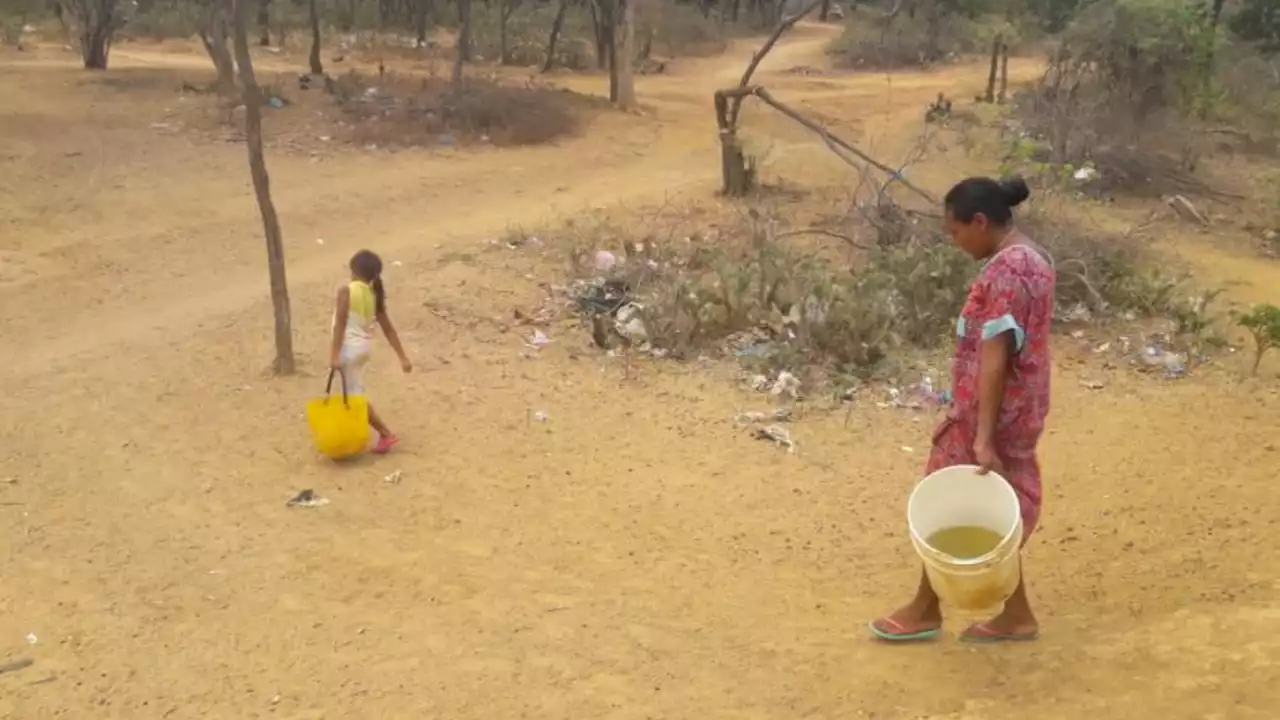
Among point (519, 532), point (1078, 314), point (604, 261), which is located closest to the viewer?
point (519, 532)

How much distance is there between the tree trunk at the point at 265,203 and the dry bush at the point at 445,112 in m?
6.51

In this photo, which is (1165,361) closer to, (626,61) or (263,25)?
(626,61)

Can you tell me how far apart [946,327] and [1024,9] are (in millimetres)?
22442

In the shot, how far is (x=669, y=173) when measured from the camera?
40.2 ft

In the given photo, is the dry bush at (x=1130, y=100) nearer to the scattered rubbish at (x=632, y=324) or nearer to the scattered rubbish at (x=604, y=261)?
the scattered rubbish at (x=604, y=261)

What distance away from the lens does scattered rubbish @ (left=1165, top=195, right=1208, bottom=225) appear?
1089 centimetres

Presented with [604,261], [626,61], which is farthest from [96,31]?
[604,261]

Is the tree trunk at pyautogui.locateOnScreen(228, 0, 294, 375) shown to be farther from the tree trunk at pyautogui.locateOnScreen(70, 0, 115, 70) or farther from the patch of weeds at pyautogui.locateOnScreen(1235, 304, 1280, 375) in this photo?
the tree trunk at pyautogui.locateOnScreen(70, 0, 115, 70)

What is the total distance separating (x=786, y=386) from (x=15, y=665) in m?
3.74

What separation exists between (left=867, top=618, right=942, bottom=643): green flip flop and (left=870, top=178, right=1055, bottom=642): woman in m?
0.22

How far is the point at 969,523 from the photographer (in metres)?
3.49

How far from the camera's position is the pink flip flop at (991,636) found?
3596 millimetres

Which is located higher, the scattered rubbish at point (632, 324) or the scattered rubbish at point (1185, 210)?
the scattered rubbish at point (1185, 210)

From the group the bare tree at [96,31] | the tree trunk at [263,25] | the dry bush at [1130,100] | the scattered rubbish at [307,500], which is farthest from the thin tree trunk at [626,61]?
the scattered rubbish at [307,500]
